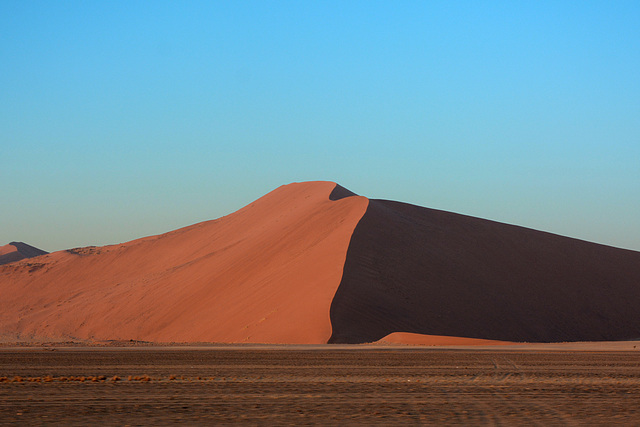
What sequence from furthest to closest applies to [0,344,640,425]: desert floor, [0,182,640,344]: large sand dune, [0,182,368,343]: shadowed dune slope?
[0,182,368,343]: shadowed dune slope
[0,182,640,344]: large sand dune
[0,344,640,425]: desert floor

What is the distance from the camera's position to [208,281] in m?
55.8

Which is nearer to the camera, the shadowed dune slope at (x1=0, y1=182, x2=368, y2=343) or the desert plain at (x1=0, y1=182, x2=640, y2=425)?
the desert plain at (x1=0, y1=182, x2=640, y2=425)

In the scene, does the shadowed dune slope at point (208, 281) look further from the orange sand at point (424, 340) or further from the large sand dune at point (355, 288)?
the orange sand at point (424, 340)

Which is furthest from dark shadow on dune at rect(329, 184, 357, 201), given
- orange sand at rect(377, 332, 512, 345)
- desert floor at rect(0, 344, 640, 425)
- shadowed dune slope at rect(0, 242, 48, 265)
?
shadowed dune slope at rect(0, 242, 48, 265)

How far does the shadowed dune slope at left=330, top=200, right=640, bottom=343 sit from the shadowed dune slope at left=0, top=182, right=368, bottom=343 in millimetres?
1787

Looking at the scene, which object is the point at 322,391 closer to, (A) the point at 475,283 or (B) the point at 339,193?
(A) the point at 475,283

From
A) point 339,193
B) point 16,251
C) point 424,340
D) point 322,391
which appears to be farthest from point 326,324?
point 16,251

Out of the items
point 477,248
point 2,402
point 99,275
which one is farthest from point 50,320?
point 2,402

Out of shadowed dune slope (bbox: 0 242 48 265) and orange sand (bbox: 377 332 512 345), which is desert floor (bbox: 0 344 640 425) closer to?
orange sand (bbox: 377 332 512 345)

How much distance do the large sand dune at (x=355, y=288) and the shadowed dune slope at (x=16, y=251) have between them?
45.8 m

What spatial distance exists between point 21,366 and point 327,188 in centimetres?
5259

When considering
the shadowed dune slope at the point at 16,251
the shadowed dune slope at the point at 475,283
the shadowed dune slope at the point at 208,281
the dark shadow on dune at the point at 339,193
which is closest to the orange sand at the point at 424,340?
the shadowed dune slope at the point at 475,283

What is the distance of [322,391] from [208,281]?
41733 mm

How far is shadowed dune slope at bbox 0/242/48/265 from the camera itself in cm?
11589
